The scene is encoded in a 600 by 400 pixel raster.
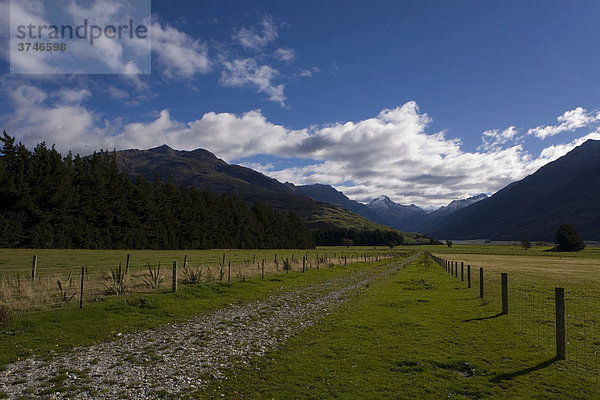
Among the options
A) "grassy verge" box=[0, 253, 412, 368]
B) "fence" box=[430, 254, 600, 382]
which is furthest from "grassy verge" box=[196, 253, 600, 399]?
"grassy verge" box=[0, 253, 412, 368]

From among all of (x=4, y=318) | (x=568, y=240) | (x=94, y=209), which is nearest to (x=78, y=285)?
(x=4, y=318)

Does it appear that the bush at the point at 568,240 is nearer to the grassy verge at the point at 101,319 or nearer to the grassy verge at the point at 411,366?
the grassy verge at the point at 411,366

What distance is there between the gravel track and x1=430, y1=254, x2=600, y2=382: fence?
912 centimetres

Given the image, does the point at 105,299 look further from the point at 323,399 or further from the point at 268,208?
the point at 268,208

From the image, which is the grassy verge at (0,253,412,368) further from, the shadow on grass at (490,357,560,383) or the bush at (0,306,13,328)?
the shadow on grass at (490,357,560,383)

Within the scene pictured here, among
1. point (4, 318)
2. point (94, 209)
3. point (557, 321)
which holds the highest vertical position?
point (94, 209)

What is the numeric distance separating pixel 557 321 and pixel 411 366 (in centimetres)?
495

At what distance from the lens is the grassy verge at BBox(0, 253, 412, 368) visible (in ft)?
38.9

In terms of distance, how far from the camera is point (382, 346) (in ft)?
39.3

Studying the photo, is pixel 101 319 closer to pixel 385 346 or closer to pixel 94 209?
pixel 385 346

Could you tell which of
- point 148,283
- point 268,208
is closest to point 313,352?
point 148,283

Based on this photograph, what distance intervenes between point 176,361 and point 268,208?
139295 mm

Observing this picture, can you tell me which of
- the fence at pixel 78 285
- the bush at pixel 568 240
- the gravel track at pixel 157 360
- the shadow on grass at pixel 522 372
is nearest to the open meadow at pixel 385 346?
the shadow on grass at pixel 522 372

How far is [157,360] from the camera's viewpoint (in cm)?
1052
